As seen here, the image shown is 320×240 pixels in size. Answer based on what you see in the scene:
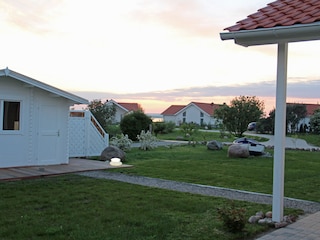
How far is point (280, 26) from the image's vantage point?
5164mm

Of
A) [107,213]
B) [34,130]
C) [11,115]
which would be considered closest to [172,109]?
[34,130]

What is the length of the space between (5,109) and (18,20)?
3.81m

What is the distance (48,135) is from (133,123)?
15488mm

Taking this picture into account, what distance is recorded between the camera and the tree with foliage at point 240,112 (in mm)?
26725

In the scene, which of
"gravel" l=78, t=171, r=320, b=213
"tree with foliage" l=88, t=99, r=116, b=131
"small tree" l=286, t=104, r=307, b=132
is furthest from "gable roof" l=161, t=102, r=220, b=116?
"gravel" l=78, t=171, r=320, b=213

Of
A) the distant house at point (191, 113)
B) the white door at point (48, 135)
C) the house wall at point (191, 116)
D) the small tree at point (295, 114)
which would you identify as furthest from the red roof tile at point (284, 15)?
the house wall at point (191, 116)

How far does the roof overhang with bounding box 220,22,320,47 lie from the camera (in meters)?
4.88

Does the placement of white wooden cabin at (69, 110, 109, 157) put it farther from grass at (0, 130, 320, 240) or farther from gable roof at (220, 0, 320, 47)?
gable roof at (220, 0, 320, 47)

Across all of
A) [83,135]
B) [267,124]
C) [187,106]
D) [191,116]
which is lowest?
[83,135]

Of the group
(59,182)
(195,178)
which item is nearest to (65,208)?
(59,182)

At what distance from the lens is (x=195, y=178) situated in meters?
11.0

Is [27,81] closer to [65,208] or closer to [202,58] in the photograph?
[65,208]

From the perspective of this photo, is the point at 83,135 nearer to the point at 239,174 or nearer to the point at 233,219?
the point at 239,174

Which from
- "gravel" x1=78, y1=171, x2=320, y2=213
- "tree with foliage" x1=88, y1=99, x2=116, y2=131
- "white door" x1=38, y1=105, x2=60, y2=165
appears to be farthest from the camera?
"tree with foliage" x1=88, y1=99, x2=116, y2=131
